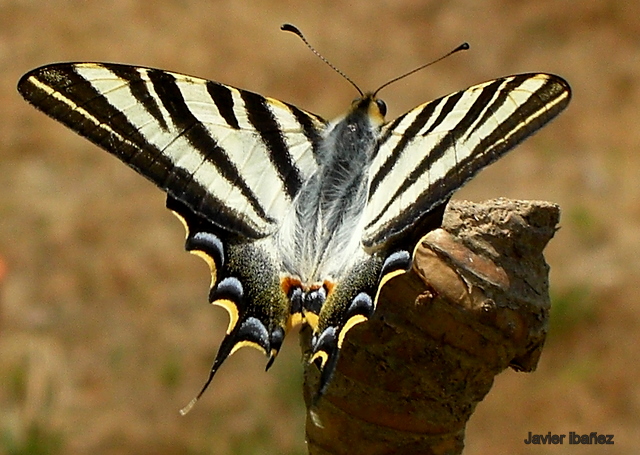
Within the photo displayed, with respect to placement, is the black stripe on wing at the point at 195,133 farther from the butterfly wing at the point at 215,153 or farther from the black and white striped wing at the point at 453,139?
the black and white striped wing at the point at 453,139

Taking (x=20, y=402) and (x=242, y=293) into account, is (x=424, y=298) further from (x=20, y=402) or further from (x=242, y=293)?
(x=20, y=402)

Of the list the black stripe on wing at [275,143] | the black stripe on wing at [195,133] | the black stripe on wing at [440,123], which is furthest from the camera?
the black stripe on wing at [275,143]

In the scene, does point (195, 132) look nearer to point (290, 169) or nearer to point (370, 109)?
point (290, 169)

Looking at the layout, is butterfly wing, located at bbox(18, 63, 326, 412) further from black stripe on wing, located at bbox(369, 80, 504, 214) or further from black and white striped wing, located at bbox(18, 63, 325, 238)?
black stripe on wing, located at bbox(369, 80, 504, 214)

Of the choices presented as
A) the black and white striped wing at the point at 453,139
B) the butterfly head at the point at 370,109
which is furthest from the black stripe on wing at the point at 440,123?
the butterfly head at the point at 370,109

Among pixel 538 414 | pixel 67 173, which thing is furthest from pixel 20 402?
pixel 538 414

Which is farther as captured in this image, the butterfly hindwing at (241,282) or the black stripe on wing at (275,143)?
the black stripe on wing at (275,143)
